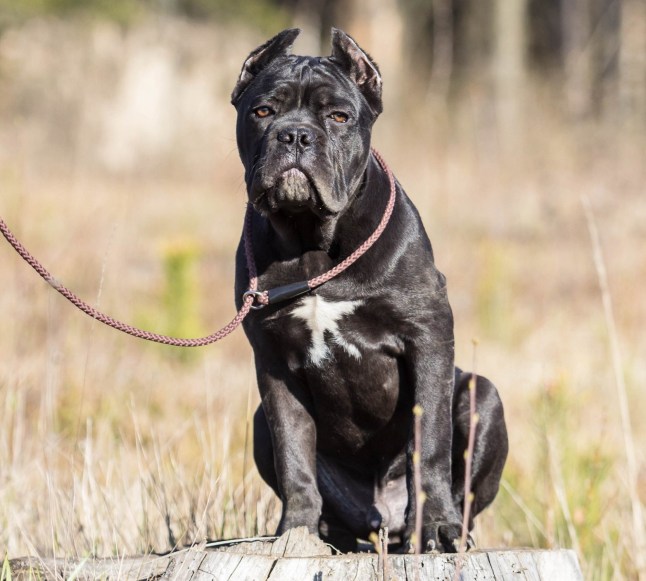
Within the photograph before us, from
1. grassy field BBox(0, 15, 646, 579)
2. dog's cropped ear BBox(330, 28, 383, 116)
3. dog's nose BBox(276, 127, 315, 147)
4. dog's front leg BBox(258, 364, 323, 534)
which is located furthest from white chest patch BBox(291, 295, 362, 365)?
dog's cropped ear BBox(330, 28, 383, 116)

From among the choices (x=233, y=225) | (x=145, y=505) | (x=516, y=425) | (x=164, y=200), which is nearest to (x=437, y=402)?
(x=145, y=505)

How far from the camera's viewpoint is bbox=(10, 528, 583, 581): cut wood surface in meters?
2.49

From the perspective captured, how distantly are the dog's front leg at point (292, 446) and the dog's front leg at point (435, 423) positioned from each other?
316mm

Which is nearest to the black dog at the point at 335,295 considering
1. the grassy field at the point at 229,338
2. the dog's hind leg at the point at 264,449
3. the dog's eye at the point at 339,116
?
the dog's eye at the point at 339,116

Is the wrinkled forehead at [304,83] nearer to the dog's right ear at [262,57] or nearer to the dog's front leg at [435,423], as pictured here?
the dog's right ear at [262,57]

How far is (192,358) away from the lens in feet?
24.0

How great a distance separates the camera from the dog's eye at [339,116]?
3197 mm

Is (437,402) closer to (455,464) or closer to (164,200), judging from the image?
(455,464)

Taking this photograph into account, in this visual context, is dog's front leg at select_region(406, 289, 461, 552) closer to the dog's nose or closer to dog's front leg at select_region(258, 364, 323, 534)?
dog's front leg at select_region(258, 364, 323, 534)

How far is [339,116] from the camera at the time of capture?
3.20 meters

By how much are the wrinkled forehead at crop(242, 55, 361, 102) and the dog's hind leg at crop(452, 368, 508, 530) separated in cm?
108

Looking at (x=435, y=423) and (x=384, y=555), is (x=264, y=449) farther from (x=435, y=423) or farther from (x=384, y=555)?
(x=384, y=555)

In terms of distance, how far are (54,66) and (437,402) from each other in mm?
13881

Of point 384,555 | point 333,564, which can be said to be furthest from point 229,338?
point 384,555
